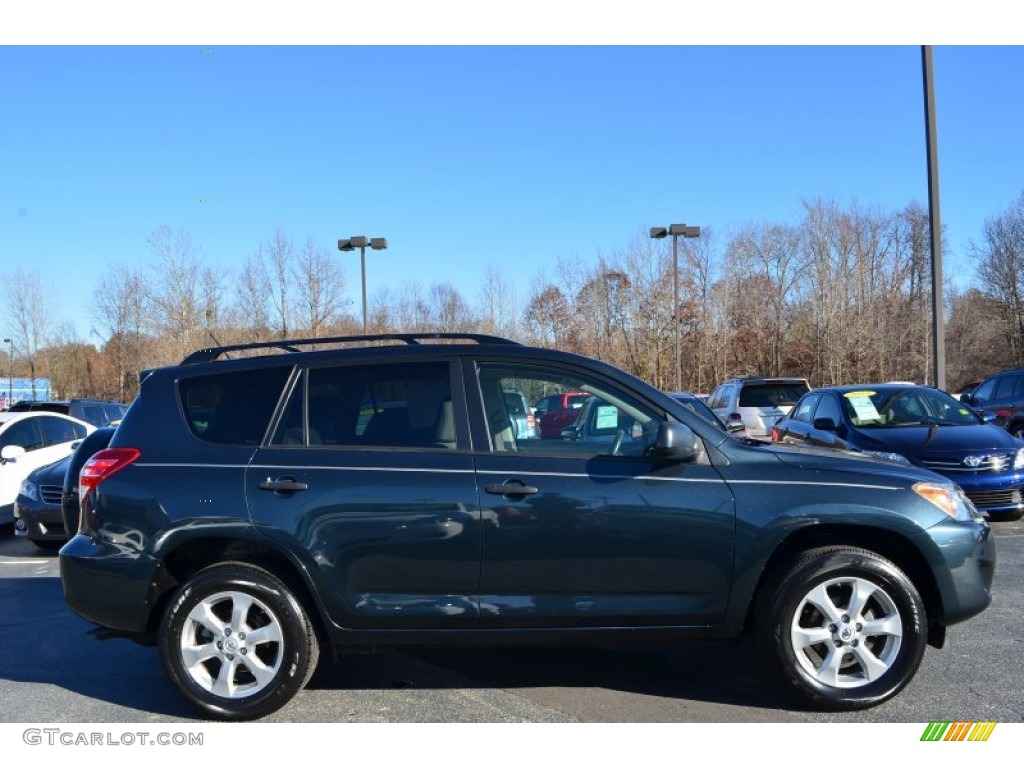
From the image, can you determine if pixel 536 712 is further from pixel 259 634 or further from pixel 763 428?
pixel 763 428

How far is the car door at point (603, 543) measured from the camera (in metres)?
3.84

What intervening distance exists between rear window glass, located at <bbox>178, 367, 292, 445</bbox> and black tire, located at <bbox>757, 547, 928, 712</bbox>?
2760 mm

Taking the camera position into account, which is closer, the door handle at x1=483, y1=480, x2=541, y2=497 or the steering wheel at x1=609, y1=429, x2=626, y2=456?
the door handle at x1=483, y1=480, x2=541, y2=497

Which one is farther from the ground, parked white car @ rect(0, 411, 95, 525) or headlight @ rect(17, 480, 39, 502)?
parked white car @ rect(0, 411, 95, 525)

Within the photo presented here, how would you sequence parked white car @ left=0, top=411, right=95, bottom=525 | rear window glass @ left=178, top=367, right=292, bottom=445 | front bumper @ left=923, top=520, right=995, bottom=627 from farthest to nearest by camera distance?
parked white car @ left=0, top=411, right=95, bottom=525 → rear window glass @ left=178, top=367, right=292, bottom=445 → front bumper @ left=923, top=520, right=995, bottom=627

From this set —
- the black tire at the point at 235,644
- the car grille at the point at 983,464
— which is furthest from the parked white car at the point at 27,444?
the car grille at the point at 983,464

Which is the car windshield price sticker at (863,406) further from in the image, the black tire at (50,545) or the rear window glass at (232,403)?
the black tire at (50,545)

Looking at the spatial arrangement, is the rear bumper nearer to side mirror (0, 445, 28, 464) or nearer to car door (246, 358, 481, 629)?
car door (246, 358, 481, 629)

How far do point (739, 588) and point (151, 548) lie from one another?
2934mm

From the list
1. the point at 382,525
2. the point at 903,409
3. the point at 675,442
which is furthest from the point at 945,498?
the point at 903,409

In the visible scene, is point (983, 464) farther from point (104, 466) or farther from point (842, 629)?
point (104, 466)

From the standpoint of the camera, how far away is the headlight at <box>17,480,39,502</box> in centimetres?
827

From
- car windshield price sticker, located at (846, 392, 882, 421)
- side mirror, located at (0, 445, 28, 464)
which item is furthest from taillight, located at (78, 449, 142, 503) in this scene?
car windshield price sticker, located at (846, 392, 882, 421)

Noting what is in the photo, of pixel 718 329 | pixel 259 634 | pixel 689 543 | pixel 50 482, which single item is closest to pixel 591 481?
pixel 689 543
